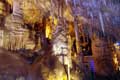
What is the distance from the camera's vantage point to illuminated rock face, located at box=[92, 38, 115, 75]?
39.2 ft

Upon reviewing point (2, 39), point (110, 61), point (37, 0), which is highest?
point (37, 0)

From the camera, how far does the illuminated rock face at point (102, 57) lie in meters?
12.0

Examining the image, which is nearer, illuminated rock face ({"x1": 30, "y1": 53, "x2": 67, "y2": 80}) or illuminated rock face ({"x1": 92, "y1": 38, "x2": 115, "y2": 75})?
illuminated rock face ({"x1": 30, "y1": 53, "x2": 67, "y2": 80})

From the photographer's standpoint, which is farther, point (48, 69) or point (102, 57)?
point (102, 57)

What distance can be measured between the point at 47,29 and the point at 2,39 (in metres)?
3.16

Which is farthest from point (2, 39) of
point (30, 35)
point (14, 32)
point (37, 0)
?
point (37, 0)

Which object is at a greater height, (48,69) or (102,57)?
(102,57)

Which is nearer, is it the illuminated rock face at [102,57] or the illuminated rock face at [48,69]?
the illuminated rock face at [48,69]

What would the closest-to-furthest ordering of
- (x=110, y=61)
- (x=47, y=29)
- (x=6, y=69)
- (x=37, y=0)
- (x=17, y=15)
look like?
(x=6, y=69)
(x=17, y=15)
(x=37, y=0)
(x=47, y=29)
(x=110, y=61)

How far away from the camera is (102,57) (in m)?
12.2

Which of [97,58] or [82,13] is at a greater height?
[82,13]

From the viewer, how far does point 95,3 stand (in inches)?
453

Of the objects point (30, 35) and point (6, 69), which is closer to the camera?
point (6, 69)

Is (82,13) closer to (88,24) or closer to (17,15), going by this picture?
(88,24)
